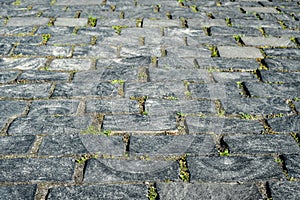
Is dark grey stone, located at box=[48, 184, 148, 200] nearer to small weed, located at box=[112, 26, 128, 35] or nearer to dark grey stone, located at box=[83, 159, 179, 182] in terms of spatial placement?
dark grey stone, located at box=[83, 159, 179, 182]

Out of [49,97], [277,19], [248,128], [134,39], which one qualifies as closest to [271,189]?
[248,128]

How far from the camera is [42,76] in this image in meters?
3.57

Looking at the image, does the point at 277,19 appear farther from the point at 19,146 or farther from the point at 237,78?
the point at 19,146

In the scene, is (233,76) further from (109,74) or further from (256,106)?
(109,74)

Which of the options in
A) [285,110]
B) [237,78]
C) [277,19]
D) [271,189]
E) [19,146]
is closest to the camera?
[271,189]

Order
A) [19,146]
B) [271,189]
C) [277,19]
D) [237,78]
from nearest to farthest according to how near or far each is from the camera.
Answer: [271,189] → [19,146] → [237,78] → [277,19]

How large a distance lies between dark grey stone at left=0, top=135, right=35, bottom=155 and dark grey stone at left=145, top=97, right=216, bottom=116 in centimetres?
90

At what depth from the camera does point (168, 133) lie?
2.87m

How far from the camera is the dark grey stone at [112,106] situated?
3107mm

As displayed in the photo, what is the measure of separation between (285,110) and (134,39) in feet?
6.01

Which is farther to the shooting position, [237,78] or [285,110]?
[237,78]

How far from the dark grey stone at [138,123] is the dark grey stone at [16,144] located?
519 millimetres

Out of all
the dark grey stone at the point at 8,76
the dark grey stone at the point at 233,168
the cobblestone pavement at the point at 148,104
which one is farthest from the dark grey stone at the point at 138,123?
the dark grey stone at the point at 8,76

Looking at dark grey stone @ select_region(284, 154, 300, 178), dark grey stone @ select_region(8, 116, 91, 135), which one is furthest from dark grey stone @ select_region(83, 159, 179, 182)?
dark grey stone @ select_region(284, 154, 300, 178)
